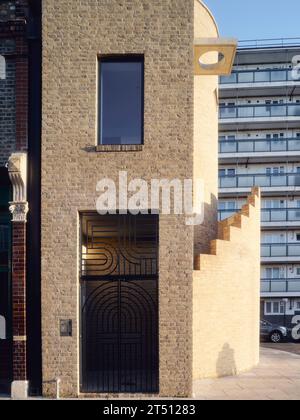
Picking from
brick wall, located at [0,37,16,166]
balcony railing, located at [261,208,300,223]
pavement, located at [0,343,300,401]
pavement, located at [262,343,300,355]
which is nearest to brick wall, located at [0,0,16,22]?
brick wall, located at [0,37,16,166]

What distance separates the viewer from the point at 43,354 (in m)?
11.3

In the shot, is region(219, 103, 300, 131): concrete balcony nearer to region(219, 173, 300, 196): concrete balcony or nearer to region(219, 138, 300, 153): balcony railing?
region(219, 138, 300, 153): balcony railing

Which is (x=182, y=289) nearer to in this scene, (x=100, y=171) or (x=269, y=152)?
(x=100, y=171)

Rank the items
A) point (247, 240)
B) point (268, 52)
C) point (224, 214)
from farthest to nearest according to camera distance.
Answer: point (268, 52) → point (224, 214) → point (247, 240)

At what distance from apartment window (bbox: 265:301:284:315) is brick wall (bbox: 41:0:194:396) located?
3078 cm

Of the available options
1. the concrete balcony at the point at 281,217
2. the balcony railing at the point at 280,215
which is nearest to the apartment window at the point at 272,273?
the concrete balcony at the point at 281,217

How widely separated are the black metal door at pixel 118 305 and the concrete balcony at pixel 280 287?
29259mm

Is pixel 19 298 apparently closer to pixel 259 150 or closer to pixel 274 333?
pixel 274 333

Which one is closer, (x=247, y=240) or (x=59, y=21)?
(x=59, y=21)

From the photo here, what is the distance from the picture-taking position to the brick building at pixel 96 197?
11.3 meters

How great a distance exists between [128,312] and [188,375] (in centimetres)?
190

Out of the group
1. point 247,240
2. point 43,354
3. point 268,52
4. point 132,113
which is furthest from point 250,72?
point 43,354

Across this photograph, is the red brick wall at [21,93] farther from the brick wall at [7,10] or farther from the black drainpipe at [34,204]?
the brick wall at [7,10]

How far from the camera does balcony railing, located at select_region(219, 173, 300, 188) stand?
41.3 meters
